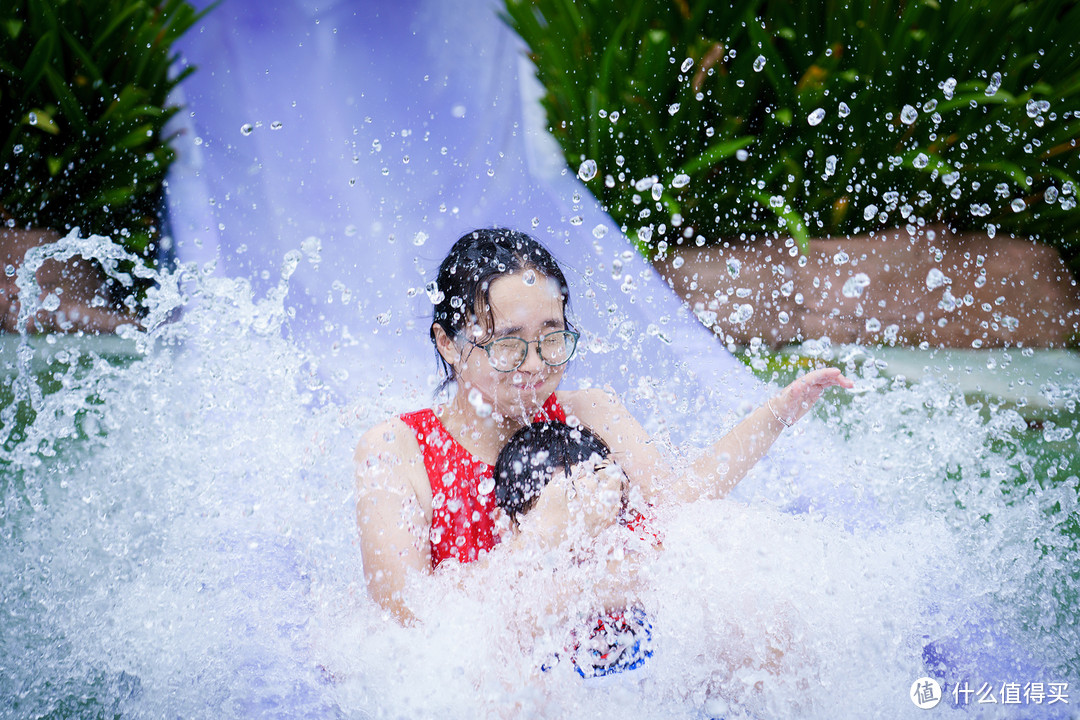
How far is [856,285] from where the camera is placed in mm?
3879

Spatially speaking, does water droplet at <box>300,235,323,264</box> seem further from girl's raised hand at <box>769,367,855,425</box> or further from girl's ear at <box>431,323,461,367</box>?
girl's raised hand at <box>769,367,855,425</box>

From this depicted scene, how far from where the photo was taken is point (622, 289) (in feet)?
13.5

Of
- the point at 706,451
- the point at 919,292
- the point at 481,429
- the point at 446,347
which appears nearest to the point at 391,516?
the point at 481,429

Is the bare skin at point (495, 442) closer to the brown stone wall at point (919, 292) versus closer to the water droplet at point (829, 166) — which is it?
the brown stone wall at point (919, 292)

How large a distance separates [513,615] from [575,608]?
14 cm

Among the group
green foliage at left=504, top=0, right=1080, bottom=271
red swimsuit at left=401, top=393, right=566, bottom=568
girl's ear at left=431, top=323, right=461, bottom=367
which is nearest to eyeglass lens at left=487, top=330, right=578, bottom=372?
girl's ear at left=431, top=323, right=461, bottom=367

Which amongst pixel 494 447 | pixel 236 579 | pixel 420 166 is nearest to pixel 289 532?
pixel 236 579

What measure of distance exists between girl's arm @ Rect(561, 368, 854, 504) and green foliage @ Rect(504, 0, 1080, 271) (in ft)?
6.88

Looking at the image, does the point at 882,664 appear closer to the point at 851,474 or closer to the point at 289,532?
the point at 851,474

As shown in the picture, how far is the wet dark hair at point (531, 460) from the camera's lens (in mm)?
Result: 1875

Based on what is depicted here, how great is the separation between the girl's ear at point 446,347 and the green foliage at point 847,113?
7.39 feet

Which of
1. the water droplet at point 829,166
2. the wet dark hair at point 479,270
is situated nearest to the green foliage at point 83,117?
the wet dark hair at point 479,270

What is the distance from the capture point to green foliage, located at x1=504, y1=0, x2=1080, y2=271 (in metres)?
4.05

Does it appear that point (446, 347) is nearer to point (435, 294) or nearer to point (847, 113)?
point (435, 294)
